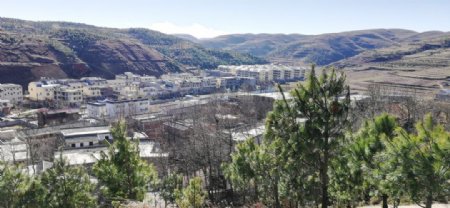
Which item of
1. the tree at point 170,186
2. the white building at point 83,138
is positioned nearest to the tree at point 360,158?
the tree at point 170,186

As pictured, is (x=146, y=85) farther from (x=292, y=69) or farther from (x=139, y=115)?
(x=292, y=69)

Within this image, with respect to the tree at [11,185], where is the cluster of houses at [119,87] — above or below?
below

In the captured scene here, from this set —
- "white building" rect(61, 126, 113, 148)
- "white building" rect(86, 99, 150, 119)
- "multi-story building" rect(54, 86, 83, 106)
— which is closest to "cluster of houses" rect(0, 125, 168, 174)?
"white building" rect(61, 126, 113, 148)

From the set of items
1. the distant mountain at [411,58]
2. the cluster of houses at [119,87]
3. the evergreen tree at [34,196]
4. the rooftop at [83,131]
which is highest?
the distant mountain at [411,58]

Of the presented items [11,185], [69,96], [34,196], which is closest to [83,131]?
[69,96]

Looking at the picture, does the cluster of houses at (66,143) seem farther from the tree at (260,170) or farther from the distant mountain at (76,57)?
the distant mountain at (76,57)

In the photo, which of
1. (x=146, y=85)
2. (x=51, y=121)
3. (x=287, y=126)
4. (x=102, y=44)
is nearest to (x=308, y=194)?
(x=287, y=126)

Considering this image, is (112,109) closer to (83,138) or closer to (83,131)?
(83,131)
